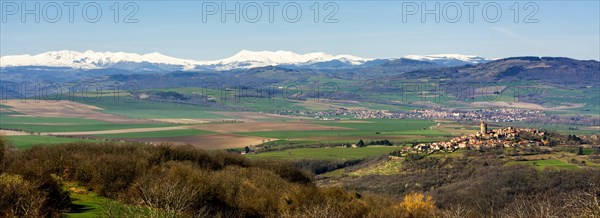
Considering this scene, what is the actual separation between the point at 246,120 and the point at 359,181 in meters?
96.9

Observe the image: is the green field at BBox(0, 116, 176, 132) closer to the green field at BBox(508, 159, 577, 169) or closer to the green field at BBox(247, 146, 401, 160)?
the green field at BBox(247, 146, 401, 160)

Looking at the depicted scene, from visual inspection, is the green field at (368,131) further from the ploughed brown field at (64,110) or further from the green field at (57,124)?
the ploughed brown field at (64,110)

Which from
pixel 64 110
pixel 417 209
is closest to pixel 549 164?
pixel 417 209

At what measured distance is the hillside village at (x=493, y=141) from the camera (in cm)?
9769

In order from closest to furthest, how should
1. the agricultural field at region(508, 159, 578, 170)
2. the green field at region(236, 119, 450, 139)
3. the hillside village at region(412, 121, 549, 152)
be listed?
1. the agricultural field at region(508, 159, 578, 170)
2. the hillside village at region(412, 121, 549, 152)
3. the green field at region(236, 119, 450, 139)

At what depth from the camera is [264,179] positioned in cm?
3731

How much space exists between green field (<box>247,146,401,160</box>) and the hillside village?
672 cm

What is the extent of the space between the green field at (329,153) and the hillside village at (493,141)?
22.1 feet

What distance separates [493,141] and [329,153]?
1033 inches

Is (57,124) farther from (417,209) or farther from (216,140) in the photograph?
(417,209)

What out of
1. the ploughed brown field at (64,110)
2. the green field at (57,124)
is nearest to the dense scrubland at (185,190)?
the green field at (57,124)

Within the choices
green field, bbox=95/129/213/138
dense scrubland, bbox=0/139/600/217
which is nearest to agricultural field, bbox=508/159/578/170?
dense scrubland, bbox=0/139/600/217

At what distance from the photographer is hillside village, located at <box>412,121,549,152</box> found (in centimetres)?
9769

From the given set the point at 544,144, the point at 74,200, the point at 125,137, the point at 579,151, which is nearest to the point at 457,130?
the point at 544,144
